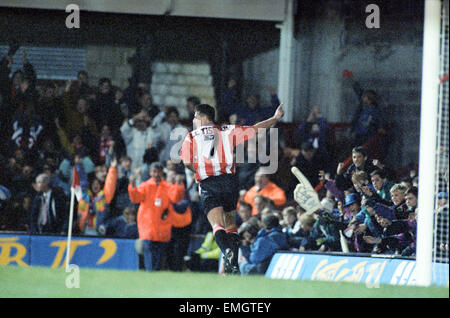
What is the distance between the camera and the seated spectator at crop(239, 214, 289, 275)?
11.6 metres

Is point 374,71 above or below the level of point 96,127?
above

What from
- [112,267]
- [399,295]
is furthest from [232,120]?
[399,295]

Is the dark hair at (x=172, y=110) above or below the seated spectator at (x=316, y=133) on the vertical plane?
above

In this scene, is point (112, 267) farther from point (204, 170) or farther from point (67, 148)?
point (204, 170)

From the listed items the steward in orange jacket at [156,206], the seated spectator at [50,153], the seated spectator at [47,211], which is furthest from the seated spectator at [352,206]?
the seated spectator at [50,153]

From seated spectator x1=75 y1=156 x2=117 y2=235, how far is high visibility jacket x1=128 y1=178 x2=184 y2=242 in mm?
770

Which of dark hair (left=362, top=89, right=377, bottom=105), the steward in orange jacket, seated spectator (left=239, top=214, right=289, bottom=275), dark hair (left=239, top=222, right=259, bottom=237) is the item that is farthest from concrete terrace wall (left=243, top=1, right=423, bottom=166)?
the steward in orange jacket

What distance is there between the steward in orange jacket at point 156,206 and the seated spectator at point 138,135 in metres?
1.79

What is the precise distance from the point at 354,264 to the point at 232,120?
452 cm

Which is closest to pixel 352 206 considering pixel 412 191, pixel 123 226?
pixel 412 191

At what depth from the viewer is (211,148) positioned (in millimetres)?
9203

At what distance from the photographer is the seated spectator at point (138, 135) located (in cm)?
1424

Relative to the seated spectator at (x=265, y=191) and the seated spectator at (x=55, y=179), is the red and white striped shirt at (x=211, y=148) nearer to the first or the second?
the seated spectator at (x=265, y=191)

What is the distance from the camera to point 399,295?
7848 mm
